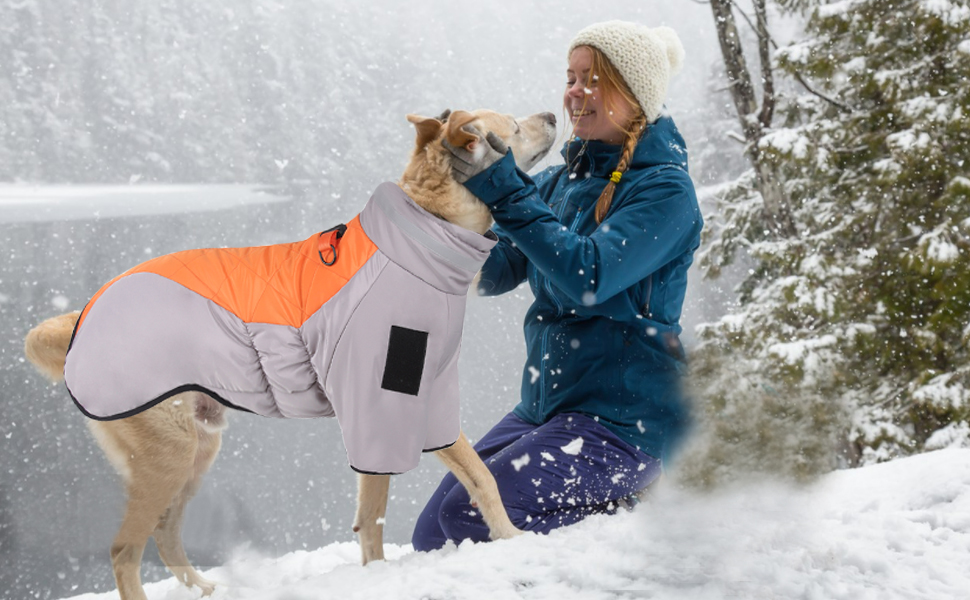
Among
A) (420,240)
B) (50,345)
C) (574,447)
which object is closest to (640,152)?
(420,240)

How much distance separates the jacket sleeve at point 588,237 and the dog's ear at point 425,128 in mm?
222

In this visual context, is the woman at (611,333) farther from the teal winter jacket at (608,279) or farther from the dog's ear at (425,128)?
the dog's ear at (425,128)

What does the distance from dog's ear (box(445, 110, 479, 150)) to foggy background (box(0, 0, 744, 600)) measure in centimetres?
2206

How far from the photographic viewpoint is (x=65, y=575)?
23.8 meters

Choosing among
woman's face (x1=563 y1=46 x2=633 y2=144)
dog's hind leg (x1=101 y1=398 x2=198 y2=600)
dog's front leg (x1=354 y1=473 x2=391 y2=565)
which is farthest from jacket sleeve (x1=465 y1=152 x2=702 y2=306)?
dog's hind leg (x1=101 y1=398 x2=198 y2=600)

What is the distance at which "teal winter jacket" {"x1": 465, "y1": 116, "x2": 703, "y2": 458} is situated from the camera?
2.10 meters

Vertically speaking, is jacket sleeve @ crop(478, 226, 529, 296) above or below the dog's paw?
above

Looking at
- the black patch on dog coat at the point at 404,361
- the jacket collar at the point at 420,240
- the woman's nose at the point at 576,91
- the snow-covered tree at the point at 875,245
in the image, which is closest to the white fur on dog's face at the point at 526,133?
the woman's nose at the point at 576,91

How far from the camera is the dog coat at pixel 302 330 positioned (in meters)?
1.88

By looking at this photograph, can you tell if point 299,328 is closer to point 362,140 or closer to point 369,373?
point 369,373

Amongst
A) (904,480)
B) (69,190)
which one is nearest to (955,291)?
(904,480)

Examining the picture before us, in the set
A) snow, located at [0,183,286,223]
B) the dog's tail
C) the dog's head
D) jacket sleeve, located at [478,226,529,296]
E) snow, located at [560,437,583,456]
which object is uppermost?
the dog's head

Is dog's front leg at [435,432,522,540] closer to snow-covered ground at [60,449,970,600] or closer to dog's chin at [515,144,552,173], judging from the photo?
snow-covered ground at [60,449,970,600]

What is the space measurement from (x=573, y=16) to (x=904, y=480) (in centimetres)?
2704
